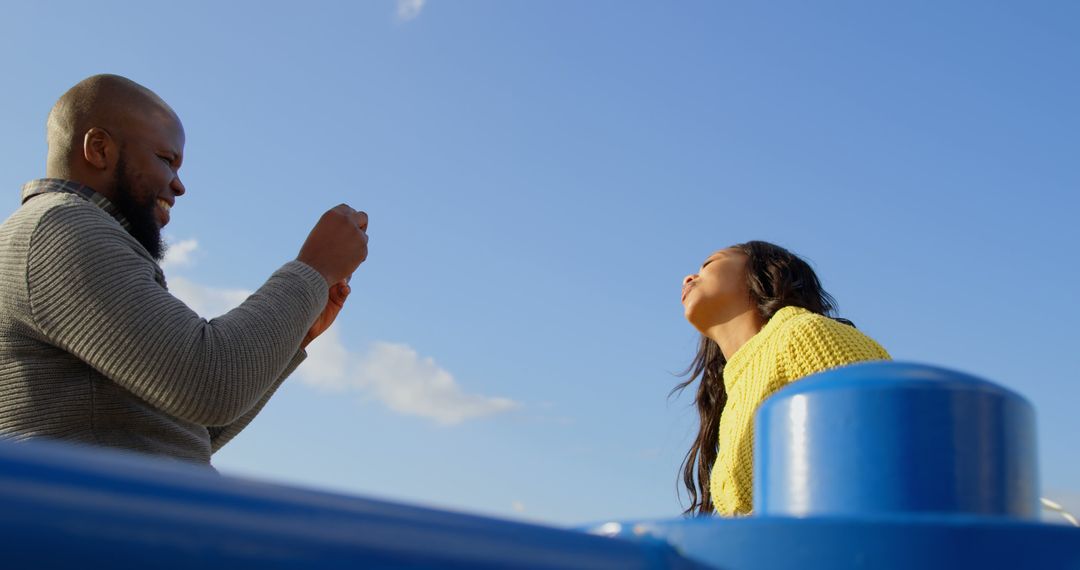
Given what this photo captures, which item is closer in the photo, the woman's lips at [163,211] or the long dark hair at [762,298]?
the woman's lips at [163,211]

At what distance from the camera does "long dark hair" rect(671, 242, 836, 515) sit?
11.8ft

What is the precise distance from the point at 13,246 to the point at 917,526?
73.0 inches

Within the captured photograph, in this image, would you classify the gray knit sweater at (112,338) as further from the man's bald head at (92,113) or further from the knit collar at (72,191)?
the man's bald head at (92,113)

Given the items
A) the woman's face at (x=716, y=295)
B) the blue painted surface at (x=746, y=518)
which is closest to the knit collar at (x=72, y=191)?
the blue painted surface at (x=746, y=518)

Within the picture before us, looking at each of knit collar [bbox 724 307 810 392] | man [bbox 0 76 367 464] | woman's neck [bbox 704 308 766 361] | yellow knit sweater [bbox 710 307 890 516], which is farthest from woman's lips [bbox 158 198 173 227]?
woman's neck [bbox 704 308 766 361]

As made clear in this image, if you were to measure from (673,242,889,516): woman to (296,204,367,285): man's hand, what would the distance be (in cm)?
139

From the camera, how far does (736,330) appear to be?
3.65 meters

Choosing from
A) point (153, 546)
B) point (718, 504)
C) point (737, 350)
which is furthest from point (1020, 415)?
point (737, 350)

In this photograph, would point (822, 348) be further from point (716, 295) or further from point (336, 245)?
point (336, 245)

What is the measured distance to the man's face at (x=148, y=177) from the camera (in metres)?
2.33

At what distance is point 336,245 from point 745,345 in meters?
1.78

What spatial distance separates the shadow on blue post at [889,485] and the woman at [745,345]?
91.5 inches

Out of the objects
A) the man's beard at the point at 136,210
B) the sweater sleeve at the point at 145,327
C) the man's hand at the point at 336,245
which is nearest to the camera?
the sweater sleeve at the point at 145,327

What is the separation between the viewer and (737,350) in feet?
11.9
